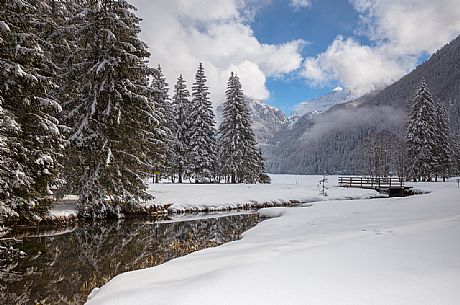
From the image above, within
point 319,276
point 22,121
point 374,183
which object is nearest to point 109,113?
point 22,121

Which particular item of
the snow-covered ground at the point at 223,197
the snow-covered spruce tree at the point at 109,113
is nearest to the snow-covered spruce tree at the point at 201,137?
the snow-covered ground at the point at 223,197

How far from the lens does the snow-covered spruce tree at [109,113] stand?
1716cm

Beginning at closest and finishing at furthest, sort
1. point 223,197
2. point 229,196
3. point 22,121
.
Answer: point 22,121 < point 223,197 < point 229,196

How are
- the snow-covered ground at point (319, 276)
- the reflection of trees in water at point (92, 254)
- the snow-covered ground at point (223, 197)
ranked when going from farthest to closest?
the snow-covered ground at point (223, 197), the reflection of trees in water at point (92, 254), the snow-covered ground at point (319, 276)

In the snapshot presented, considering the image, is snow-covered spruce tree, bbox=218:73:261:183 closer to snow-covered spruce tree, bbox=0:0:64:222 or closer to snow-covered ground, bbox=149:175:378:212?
snow-covered ground, bbox=149:175:378:212

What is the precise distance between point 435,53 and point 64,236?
232 meters

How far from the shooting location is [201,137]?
133ft

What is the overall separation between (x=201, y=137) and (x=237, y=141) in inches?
195

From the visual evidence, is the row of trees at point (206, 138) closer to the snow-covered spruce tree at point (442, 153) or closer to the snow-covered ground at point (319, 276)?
the snow-covered spruce tree at point (442, 153)

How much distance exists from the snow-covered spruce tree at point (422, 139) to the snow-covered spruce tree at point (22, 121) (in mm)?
44447

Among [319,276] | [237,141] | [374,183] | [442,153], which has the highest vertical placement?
[237,141]

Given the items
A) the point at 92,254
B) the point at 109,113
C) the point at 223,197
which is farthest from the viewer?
the point at 223,197

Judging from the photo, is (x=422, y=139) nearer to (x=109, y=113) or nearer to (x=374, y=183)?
(x=374, y=183)

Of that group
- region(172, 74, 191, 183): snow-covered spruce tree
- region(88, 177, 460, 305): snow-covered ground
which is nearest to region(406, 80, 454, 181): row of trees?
region(172, 74, 191, 183): snow-covered spruce tree
